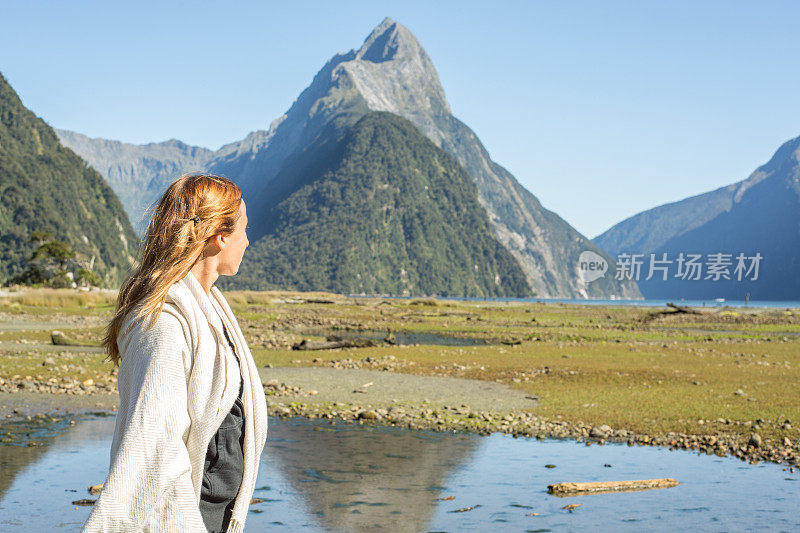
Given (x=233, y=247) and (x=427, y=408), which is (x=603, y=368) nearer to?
(x=427, y=408)

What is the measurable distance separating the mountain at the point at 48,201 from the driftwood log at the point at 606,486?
135 metres

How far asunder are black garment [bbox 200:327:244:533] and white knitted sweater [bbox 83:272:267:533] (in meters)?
0.17

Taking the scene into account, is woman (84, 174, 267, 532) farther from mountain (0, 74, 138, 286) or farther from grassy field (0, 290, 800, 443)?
mountain (0, 74, 138, 286)

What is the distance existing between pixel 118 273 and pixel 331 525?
17791 centimetres

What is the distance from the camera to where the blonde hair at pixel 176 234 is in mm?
2969

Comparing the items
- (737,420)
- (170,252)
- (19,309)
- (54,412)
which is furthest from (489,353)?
(19,309)

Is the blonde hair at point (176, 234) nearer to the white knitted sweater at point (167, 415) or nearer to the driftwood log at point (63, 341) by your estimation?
the white knitted sweater at point (167, 415)

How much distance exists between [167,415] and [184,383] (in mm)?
136

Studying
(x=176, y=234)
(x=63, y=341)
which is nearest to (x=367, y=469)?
(x=176, y=234)

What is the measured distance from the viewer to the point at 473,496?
9.63m

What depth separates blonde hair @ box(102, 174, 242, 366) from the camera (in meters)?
2.97

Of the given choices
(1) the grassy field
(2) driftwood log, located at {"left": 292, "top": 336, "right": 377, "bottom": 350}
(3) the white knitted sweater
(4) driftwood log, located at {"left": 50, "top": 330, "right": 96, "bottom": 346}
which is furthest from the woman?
(4) driftwood log, located at {"left": 50, "top": 330, "right": 96, "bottom": 346}

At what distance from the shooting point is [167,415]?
8.86 feet

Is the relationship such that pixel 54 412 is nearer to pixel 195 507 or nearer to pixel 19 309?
pixel 195 507
